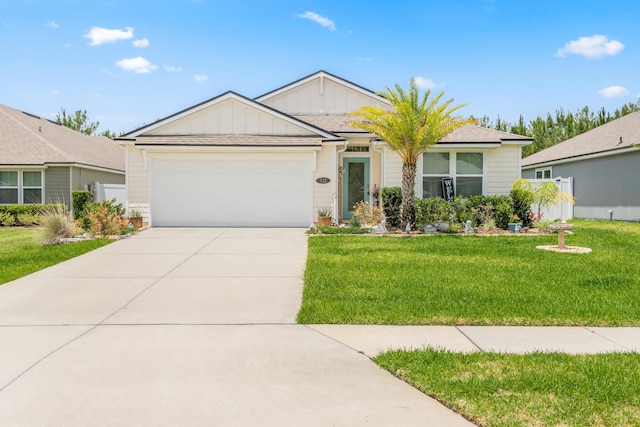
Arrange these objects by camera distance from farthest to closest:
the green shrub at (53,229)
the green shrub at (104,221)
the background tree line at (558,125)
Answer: the background tree line at (558,125) → the green shrub at (104,221) → the green shrub at (53,229)

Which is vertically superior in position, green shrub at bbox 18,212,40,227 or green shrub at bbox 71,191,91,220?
green shrub at bbox 71,191,91,220

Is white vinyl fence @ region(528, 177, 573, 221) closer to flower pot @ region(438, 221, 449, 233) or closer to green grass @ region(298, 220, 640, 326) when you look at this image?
flower pot @ region(438, 221, 449, 233)

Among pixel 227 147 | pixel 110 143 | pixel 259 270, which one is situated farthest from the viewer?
pixel 110 143

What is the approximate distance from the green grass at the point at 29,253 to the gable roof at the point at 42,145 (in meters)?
7.11

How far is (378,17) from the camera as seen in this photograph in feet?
61.2

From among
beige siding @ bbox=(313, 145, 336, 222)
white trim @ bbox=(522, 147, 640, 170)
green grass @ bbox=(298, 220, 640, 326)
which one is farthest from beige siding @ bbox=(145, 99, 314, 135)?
Answer: white trim @ bbox=(522, 147, 640, 170)

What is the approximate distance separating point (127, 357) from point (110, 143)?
28.9 meters

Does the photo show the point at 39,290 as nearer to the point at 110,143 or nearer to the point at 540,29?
the point at 540,29

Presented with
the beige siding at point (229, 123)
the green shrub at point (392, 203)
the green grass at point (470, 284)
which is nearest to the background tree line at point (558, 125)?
the green shrub at point (392, 203)

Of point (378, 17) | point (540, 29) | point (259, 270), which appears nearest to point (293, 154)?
point (378, 17)

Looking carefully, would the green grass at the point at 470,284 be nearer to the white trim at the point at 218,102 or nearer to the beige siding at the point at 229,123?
the white trim at the point at 218,102

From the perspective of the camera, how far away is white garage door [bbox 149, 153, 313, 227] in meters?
16.6

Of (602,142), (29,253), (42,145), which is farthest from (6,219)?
(602,142)

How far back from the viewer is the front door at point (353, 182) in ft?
60.0
